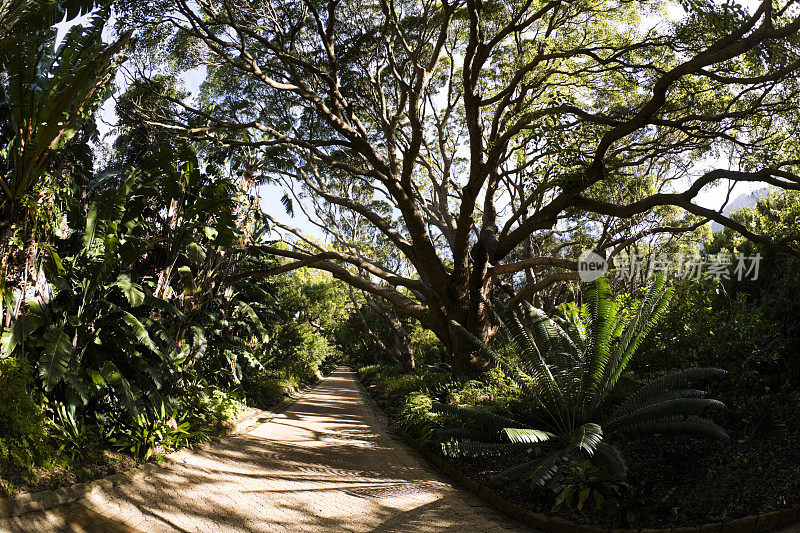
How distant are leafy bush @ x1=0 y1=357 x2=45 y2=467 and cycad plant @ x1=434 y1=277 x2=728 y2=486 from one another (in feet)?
13.1

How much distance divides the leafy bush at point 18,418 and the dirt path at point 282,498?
697mm

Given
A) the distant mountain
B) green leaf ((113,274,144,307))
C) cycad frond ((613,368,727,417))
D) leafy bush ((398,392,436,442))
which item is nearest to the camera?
cycad frond ((613,368,727,417))

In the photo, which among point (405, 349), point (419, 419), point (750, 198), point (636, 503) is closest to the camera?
point (636, 503)

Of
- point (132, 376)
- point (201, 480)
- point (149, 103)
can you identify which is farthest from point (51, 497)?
point (149, 103)

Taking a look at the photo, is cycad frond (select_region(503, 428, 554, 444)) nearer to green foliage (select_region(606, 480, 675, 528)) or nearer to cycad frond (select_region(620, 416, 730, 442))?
green foliage (select_region(606, 480, 675, 528))

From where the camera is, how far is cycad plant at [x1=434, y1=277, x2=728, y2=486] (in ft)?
15.1

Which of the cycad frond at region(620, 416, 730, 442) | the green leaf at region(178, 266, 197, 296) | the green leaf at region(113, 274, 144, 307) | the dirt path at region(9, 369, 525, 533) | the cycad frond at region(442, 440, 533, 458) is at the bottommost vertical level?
the dirt path at region(9, 369, 525, 533)

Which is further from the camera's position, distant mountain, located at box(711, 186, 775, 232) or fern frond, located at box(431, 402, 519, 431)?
distant mountain, located at box(711, 186, 775, 232)

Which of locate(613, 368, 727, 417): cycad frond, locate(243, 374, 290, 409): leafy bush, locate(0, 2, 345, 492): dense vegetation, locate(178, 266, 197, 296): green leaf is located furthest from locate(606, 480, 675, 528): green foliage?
locate(243, 374, 290, 409): leafy bush

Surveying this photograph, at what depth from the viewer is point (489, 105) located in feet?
36.6

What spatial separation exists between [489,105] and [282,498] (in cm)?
918

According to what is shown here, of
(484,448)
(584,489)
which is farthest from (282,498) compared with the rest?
(584,489)

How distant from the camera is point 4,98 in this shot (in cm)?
630

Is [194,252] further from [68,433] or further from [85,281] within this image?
[68,433]
